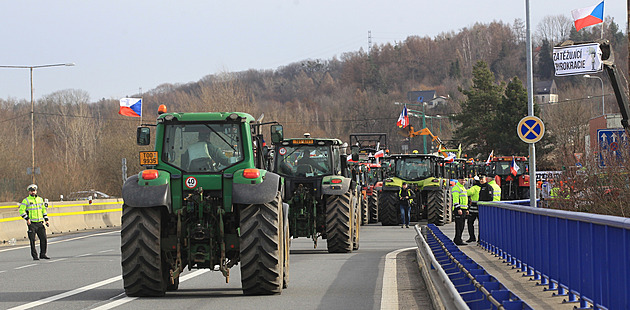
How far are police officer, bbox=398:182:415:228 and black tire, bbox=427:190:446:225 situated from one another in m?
0.69

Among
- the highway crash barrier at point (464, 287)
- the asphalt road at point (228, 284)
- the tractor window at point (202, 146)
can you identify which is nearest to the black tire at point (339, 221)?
the asphalt road at point (228, 284)

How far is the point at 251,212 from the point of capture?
12.1 metres

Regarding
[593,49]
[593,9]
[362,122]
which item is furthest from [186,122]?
[362,122]

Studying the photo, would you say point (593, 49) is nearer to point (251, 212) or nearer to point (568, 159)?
point (568, 159)

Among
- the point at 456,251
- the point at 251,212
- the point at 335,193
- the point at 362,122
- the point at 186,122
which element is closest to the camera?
the point at 251,212

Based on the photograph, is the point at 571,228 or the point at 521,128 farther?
the point at 521,128

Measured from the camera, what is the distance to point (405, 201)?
1249 inches

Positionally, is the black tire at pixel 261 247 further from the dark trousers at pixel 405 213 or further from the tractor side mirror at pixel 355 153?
the dark trousers at pixel 405 213

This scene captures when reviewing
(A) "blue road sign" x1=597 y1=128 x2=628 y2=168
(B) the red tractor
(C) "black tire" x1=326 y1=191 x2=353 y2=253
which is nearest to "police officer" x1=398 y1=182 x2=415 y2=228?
(A) "blue road sign" x1=597 y1=128 x2=628 y2=168

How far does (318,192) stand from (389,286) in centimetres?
674

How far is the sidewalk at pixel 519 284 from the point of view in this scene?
11.4 metres

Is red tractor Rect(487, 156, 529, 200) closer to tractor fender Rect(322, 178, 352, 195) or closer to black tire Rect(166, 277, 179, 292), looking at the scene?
tractor fender Rect(322, 178, 352, 195)

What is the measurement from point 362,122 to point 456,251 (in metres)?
92.0

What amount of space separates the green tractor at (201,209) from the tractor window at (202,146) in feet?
0.05
